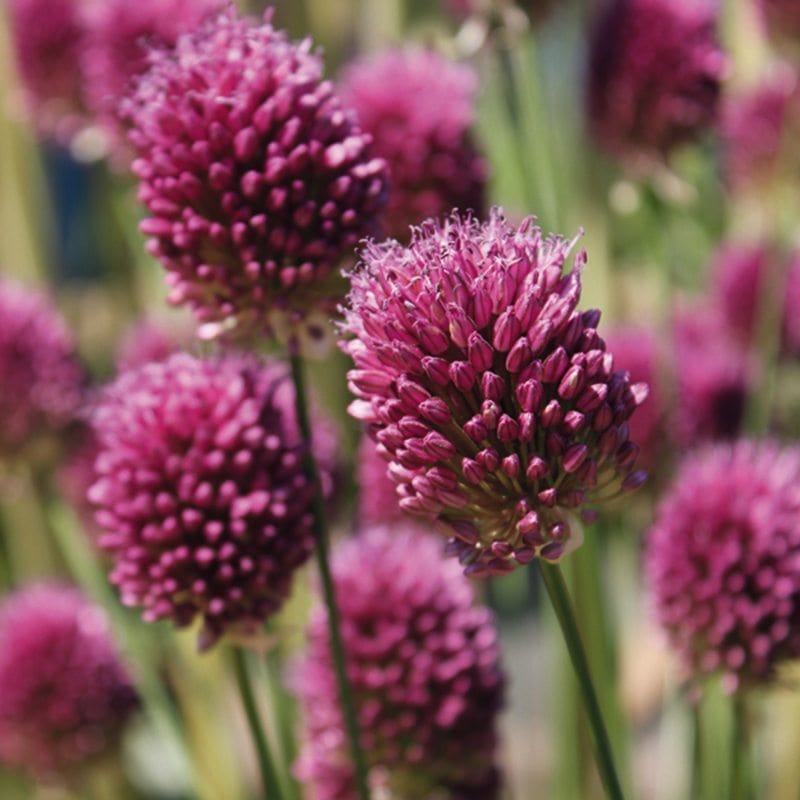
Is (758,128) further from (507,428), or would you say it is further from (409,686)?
(507,428)

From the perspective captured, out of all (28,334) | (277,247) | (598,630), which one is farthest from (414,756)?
(28,334)

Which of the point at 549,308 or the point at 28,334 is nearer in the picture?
the point at 549,308

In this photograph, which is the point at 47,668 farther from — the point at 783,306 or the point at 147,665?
the point at 783,306

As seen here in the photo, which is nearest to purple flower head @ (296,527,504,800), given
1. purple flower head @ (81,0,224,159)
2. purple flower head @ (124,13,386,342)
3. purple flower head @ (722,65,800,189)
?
purple flower head @ (124,13,386,342)

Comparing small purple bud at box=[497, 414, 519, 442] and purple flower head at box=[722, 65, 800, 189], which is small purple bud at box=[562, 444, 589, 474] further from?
purple flower head at box=[722, 65, 800, 189]

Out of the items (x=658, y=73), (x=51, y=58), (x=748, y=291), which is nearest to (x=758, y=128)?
(x=748, y=291)
